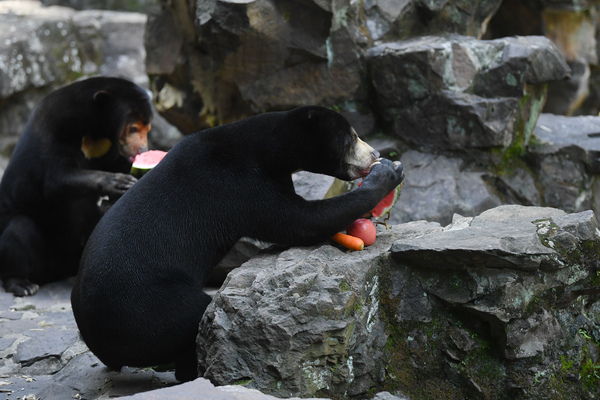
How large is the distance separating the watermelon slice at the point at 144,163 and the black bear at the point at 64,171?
1.22 ft

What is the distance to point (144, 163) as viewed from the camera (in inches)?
192

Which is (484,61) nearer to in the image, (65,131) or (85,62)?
(65,131)

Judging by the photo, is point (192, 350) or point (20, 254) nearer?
point (192, 350)

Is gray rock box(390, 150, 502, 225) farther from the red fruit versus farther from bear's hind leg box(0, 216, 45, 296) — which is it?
bear's hind leg box(0, 216, 45, 296)

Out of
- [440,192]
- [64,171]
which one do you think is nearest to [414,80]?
[440,192]

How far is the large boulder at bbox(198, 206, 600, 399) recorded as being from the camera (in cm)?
284

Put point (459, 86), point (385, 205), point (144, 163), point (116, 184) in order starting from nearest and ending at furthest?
point (385, 205)
point (144, 163)
point (116, 184)
point (459, 86)

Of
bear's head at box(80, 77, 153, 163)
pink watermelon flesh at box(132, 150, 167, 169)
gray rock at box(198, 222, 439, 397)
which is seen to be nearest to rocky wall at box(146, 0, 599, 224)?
bear's head at box(80, 77, 153, 163)

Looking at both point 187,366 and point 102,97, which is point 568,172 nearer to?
point 102,97

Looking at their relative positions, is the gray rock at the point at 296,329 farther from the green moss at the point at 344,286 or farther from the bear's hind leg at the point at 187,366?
the bear's hind leg at the point at 187,366

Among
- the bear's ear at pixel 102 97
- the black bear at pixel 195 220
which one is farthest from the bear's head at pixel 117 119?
the black bear at pixel 195 220

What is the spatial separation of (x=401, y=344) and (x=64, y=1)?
12.7m

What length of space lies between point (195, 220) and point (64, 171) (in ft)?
8.20

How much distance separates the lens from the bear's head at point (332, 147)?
3.56m
